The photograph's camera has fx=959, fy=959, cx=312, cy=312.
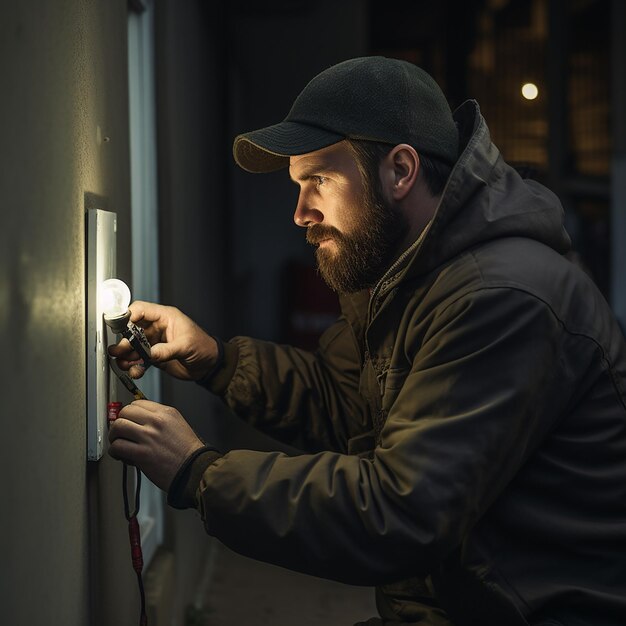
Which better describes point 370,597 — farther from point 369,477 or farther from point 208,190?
point 369,477

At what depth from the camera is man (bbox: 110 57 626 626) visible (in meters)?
1.91

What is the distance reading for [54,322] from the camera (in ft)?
5.75

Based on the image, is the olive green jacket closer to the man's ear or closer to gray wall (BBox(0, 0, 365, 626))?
the man's ear

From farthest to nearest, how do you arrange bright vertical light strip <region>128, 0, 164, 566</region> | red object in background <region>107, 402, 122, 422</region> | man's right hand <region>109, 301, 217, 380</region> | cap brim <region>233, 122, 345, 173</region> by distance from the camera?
bright vertical light strip <region>128, 0, 164, 566</region>, man's right hand <region>109, 301, 217, 380</region>, cap brim <region>233, 122, 345, 173</region>, red object in background <region>107, 402, 122, 422</region>

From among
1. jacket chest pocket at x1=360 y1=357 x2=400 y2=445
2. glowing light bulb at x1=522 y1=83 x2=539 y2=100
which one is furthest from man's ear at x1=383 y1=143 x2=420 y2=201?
glowing light bulb at x1=522 y1=83 x2=539 y2=100

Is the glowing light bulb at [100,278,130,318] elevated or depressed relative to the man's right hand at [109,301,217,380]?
elevated

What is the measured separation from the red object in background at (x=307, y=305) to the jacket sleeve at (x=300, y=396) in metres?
4.22

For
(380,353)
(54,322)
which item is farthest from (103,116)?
(380,353)

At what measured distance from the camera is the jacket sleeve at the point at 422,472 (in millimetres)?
1890

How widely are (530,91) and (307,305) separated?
380 centimetres

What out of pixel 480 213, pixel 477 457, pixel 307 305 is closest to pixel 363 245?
pixel 480 213

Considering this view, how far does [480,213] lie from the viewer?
2.14 metres

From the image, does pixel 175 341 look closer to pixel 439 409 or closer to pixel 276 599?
pixel 439 409

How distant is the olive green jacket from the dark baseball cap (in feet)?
0.46
